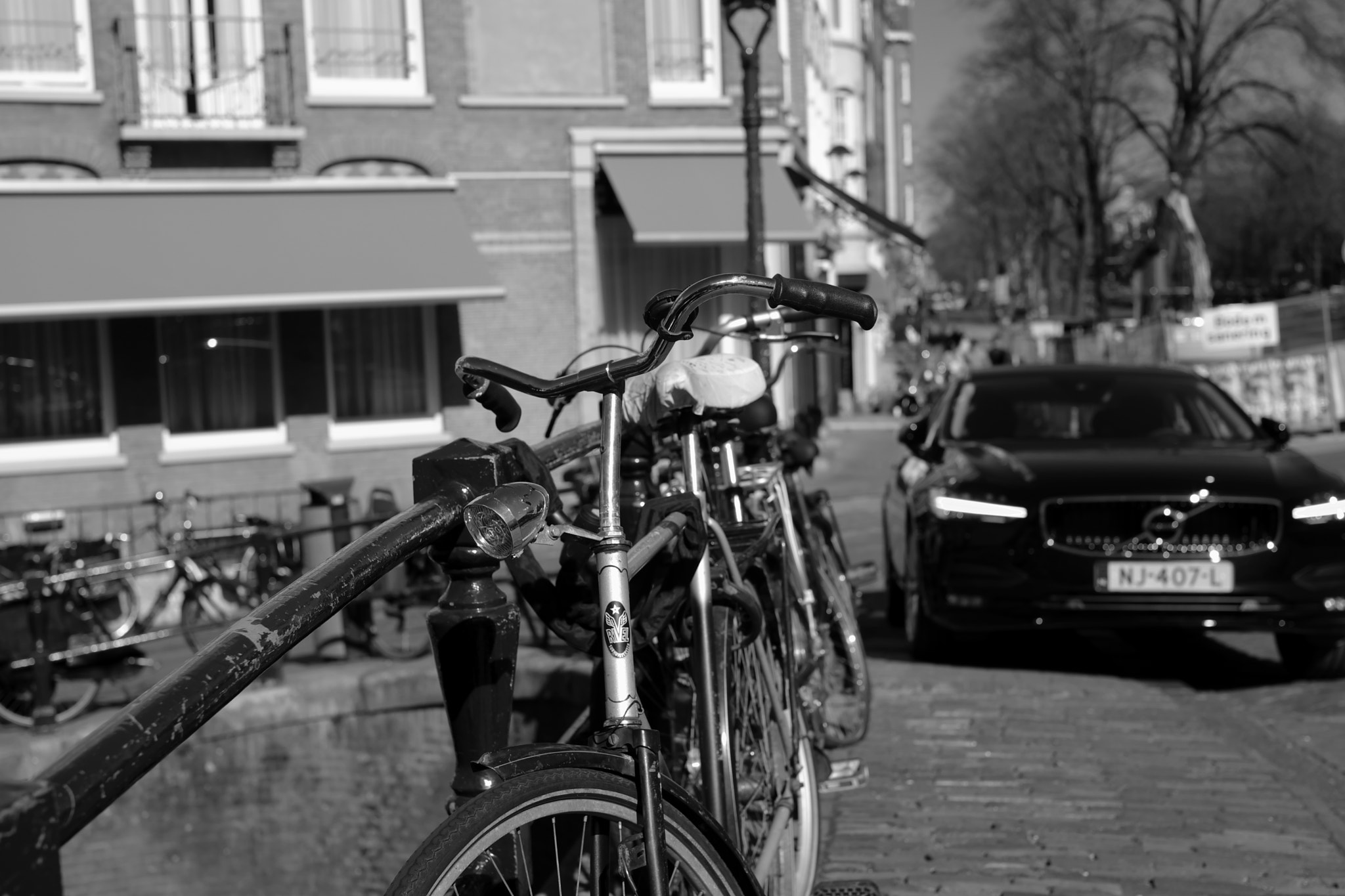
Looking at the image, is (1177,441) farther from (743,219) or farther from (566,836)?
(743,219)

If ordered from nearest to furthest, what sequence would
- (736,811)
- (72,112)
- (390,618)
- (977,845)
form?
(736,811)
(977,845)
(390,618)
(72,112)

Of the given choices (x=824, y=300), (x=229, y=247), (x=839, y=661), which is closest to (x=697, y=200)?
(x=229, y=247)

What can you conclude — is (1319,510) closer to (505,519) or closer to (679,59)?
(505,519)

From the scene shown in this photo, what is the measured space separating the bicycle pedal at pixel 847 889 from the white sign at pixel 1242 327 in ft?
68.4

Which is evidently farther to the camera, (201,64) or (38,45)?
(201,64)

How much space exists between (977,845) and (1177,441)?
3.69 m

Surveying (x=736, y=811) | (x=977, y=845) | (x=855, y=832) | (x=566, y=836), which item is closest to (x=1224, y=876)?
(x=977, y=845)

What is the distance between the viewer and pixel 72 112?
18328mm

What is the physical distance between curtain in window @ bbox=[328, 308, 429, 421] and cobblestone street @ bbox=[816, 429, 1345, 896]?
41.2 ft

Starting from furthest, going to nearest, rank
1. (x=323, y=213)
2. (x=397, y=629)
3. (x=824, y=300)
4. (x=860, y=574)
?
(x=323, y=213)
(x=397, y=629)
(x=860, y=574)
(x=824, y=300)

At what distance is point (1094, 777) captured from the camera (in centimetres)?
536

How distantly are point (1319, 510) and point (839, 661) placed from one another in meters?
2.55

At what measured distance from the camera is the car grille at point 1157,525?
6.75m

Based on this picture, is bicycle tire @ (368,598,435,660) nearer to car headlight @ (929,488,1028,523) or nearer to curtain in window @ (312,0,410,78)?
car headlight @ (929,488,1028,523)
